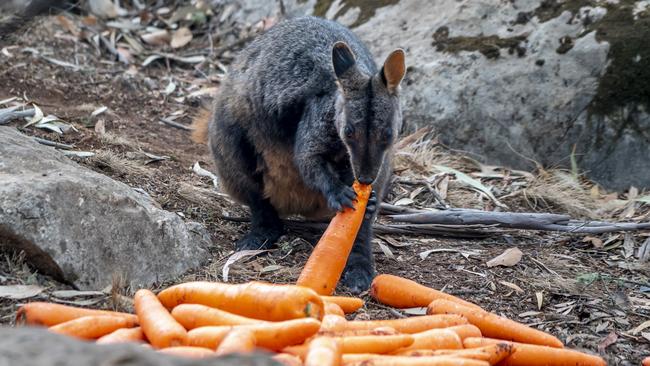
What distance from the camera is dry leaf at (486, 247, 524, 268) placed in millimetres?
5672

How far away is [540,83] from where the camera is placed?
296 inches

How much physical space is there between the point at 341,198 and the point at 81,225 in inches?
56.9

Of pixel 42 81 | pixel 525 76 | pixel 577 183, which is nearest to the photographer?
pixel 577 183

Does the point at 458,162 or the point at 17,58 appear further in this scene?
the point at 17,58

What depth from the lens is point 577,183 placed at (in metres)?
7.13

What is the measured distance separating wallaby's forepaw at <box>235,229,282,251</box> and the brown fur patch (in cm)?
20

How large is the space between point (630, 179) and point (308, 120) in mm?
3098

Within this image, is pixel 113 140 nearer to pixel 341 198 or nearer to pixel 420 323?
pixel 341 198

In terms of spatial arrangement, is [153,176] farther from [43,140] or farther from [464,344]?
[464,344]

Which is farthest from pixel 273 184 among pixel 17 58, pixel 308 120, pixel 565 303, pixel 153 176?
pixel 17 58

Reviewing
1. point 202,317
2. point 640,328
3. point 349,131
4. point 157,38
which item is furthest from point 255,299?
point 157,38

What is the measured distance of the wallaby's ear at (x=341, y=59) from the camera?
5141 mm

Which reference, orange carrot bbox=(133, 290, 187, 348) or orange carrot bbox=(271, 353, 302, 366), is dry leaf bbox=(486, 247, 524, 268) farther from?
orange carrot bbox=(271, 353, 302, 366)

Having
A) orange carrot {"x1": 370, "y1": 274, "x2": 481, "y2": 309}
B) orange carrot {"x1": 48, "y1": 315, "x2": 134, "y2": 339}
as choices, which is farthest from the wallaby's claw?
orange carrot {"x1": 48, "y1": 315, "x2": 134, "y2": 339}
